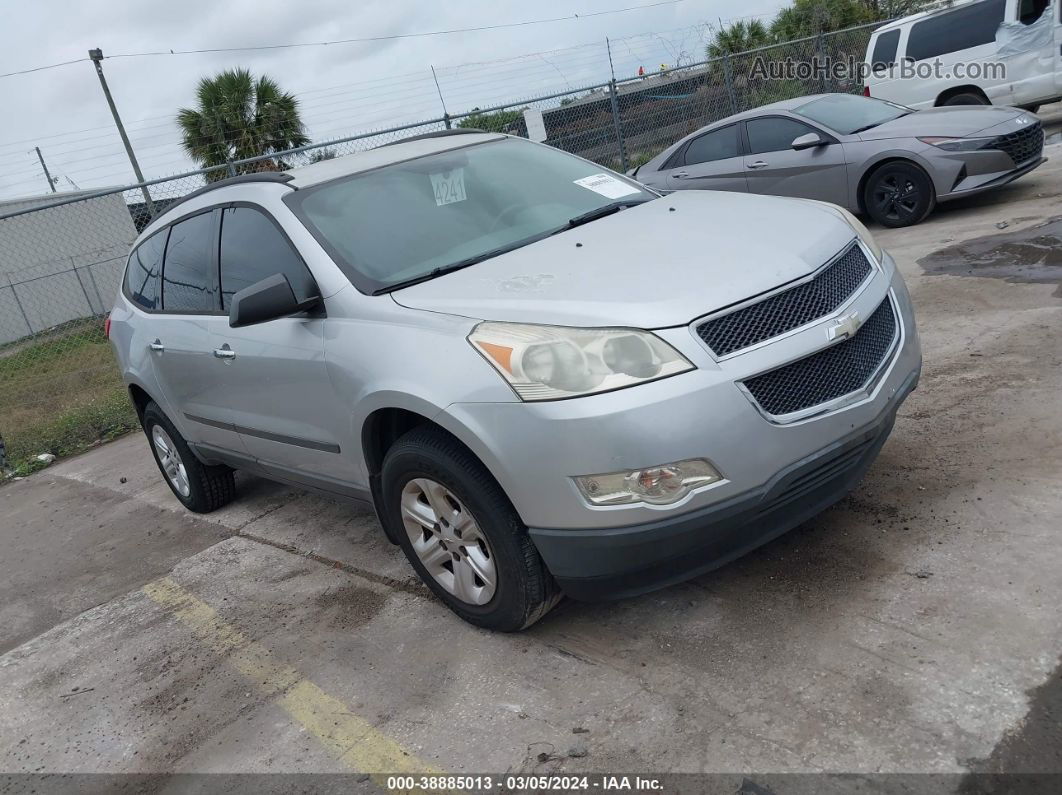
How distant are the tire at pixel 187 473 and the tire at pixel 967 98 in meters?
11.2

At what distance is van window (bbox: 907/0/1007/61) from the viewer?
12.1 metres

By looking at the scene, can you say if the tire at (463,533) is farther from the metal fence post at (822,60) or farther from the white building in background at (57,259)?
the white building in background at (57,259)

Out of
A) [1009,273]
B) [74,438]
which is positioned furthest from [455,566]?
[74,438]

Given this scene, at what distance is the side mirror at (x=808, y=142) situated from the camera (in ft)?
29.9

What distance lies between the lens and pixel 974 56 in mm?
12211

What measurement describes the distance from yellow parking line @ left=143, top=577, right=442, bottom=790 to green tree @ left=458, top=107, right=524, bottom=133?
34.3 feet

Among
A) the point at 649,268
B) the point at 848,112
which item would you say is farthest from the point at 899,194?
the point at 649,268

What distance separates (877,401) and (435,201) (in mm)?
2014

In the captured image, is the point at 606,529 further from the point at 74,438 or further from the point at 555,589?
the point at 74,438

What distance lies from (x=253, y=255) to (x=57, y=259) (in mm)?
20359

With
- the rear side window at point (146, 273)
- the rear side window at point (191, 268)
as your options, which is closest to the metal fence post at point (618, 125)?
the rear side window at point (146, 273)

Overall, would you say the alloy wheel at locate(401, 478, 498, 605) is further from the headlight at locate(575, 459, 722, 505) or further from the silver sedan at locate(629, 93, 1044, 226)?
the silver sedan at locate(629, 93, 1044, 226)

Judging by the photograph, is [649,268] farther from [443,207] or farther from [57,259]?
[57,259]

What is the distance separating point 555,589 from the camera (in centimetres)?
313
